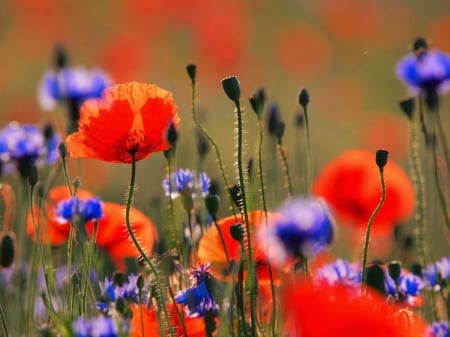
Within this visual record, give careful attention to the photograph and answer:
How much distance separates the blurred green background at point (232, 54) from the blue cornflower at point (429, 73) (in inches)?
132

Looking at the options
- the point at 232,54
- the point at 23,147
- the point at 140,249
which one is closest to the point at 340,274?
the point at 140,249

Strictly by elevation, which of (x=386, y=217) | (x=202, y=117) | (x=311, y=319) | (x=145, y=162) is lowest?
(x=311, y=319)

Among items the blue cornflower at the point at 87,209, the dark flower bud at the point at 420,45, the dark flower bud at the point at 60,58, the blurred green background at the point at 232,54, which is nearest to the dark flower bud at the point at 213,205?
the blue cornflower at the point at 87,209

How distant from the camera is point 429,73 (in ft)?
6.97

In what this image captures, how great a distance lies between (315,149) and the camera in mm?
5941

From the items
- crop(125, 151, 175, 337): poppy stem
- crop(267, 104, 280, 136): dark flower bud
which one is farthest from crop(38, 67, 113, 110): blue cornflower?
crop(125, 151, 175, 337): poppy stem

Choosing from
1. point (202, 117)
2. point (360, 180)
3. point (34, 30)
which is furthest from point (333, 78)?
point (202, 117)

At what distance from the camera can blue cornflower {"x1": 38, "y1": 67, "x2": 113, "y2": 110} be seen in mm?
2486

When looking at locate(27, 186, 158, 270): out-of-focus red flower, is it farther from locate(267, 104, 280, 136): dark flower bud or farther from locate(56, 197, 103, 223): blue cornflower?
locate(267, 104, 280, 136): dark flower bud

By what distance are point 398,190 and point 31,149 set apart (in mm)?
1013

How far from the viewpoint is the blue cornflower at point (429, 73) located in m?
2.12

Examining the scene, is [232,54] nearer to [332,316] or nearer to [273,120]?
[273,120]

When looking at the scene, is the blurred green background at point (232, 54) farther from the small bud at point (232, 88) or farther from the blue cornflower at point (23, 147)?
the small bud at point (232, 88)

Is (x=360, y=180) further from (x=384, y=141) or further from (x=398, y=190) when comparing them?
(x=384, y=141)
